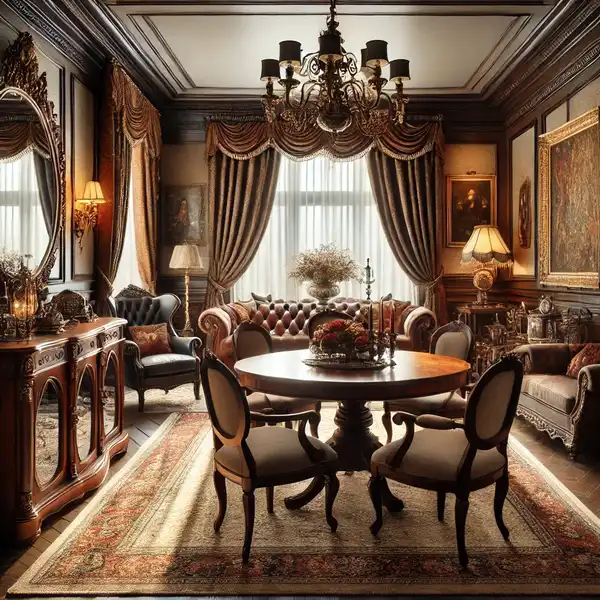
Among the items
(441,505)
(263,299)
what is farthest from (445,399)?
(263,299)

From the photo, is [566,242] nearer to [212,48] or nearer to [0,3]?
[212,48]

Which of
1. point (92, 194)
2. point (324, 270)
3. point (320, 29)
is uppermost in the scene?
point (320, 29)

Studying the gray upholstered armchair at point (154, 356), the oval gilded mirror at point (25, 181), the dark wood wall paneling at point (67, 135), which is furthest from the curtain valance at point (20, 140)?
the gray upholstered armchair at point (154, 356)

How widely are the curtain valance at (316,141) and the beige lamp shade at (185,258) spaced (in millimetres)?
1381

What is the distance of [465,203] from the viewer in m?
7.91

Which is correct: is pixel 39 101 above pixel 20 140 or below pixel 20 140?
above

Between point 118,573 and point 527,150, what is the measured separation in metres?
6.31

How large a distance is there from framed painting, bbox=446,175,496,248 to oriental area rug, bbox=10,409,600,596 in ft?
14.8

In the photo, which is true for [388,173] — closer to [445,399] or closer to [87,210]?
[87,210]

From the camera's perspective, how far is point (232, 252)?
7.79 metres

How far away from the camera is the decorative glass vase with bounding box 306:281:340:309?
7.37 m

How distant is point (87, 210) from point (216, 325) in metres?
1.98

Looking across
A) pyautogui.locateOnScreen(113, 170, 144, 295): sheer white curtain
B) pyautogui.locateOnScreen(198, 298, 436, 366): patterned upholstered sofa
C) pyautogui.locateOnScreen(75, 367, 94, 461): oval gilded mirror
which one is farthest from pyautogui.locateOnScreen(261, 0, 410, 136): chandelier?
pyautogui.locateOnScreen(113, 170, 144, 295): sheer white curtain

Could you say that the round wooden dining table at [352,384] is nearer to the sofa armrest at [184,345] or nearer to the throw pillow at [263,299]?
the sofa armrest at [184,345]
